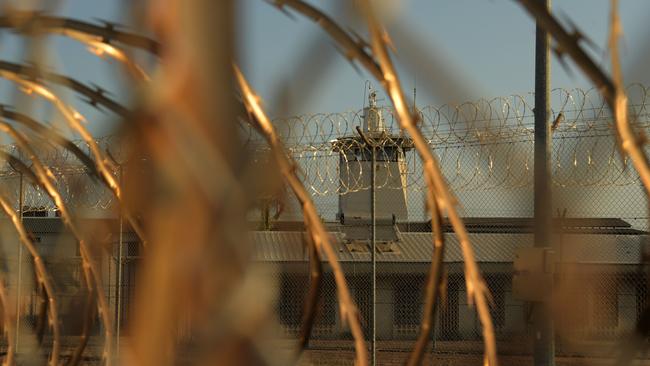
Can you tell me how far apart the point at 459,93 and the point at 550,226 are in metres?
4.06

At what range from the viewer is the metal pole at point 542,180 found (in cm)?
491

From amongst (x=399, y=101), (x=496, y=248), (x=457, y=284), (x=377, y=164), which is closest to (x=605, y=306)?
(x=457, y=284)

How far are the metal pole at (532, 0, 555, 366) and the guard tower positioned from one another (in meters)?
0.72

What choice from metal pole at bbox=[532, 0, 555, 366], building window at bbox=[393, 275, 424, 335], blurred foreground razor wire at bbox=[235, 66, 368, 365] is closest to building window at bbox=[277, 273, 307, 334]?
building window at bbox=[393, 275, 424, 335]

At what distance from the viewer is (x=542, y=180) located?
4996 millimetres

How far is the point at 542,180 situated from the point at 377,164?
12.8ft

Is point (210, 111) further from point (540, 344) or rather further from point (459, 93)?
point (540, 344)

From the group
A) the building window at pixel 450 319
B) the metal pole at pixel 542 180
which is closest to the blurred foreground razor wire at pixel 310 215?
the metal pole at pixel 542 180

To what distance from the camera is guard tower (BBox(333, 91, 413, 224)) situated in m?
7.03

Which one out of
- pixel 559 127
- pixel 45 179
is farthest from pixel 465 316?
pixel 45 179

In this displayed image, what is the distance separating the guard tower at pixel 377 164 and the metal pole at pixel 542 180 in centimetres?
72

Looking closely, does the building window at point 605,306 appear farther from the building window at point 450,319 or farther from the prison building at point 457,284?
the building window at point 450,319

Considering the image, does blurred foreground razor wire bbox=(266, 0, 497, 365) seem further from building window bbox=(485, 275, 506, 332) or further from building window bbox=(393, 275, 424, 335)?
building window bbox=(393, 275, 424, 335)

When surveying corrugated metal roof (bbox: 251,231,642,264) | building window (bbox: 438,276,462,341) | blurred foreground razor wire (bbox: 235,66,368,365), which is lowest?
Answer: building window (bbox: 438,276,462,341)
